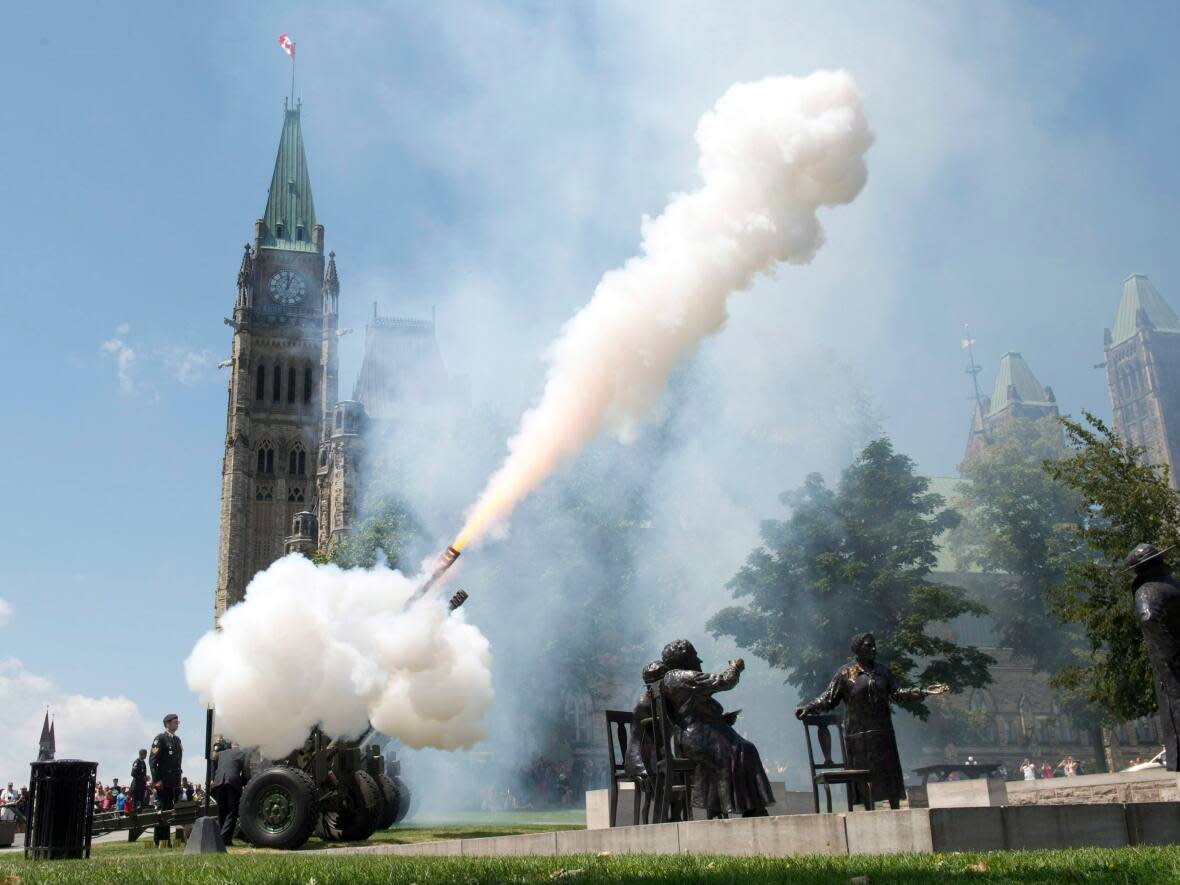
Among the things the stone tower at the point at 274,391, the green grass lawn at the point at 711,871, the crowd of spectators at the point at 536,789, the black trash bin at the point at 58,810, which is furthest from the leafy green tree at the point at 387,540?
the stone tower at the point at 274,391

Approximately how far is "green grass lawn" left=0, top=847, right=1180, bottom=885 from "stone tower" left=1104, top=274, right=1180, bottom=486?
133811 millimetres

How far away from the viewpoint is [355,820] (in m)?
17.0

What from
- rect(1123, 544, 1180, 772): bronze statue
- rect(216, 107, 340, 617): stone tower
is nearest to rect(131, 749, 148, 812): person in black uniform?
rect(1123, 544, 1180, 772): bronze statue

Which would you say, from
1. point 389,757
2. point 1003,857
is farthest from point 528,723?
point 1003,857

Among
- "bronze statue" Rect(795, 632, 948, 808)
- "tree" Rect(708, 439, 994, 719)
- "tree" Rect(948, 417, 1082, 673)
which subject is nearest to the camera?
"bronze statue" Rect(795, 632, 948, 808)

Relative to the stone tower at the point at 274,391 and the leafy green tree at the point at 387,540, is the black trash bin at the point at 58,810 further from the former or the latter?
the stone tower at the point at 274,391

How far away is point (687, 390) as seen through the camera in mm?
48500

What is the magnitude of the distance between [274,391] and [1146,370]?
309 ft

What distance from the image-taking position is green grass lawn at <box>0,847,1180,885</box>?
21.3ft

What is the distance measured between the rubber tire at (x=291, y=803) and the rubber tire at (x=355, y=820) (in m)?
1.44

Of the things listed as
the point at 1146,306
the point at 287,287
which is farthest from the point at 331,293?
the point at 1146,306

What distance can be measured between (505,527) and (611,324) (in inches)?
955

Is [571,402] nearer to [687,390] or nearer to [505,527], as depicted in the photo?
[505,527]

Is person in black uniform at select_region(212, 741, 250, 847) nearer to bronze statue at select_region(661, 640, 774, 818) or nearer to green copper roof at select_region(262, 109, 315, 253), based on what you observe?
bronze statue at select_region(661, 640, 774, 818)
